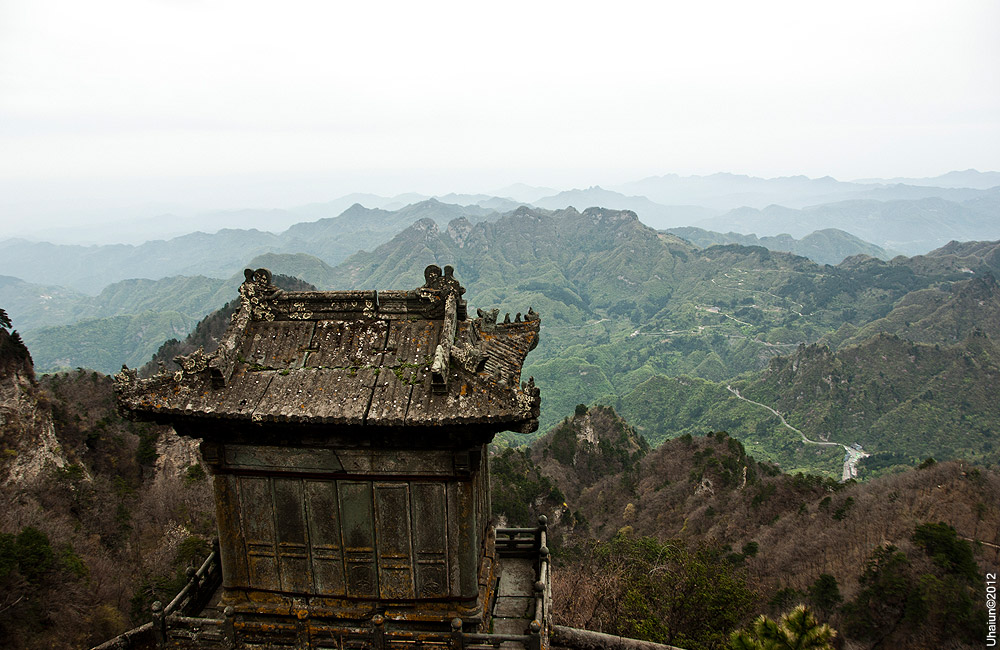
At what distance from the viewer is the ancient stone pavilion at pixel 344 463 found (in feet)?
32.5

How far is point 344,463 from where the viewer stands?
408 inches

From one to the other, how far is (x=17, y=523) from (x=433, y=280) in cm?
3253

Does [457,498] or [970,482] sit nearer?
Answer: [457,498]

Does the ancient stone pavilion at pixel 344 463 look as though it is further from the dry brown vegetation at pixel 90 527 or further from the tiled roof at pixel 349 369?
the dry brown vegetation at pixel 90 527

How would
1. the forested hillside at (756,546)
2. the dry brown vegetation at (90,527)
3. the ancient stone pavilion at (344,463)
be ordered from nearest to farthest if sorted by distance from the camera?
the ancient stone pavilion at (344,463) < the dry brown vegetation at (90,527) < the forested hillside at (756,546)

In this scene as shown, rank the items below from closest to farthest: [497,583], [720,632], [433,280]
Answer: [433,280] < [497,583] < [720,632]

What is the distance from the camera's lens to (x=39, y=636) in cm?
2328

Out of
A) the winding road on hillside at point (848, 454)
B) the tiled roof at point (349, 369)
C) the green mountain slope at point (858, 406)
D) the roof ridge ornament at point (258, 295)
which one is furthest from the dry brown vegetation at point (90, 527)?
the green mountain slope at point (858, 406)

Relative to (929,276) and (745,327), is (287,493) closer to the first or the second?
(745,327)

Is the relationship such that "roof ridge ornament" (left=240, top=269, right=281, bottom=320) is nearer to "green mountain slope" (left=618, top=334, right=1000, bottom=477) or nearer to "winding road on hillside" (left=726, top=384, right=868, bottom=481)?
"winding road on hillside" (left=726, top=384, right=868, bottom=481)

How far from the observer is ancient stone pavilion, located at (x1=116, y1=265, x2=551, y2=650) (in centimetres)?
991

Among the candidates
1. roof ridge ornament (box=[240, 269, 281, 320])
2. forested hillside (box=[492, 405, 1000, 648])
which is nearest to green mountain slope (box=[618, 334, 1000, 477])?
forested hillside (box=[492, 405, 1000, 648])

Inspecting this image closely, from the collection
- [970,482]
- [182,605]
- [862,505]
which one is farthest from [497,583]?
[970,482]

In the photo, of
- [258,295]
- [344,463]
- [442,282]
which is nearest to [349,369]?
[344,463]
